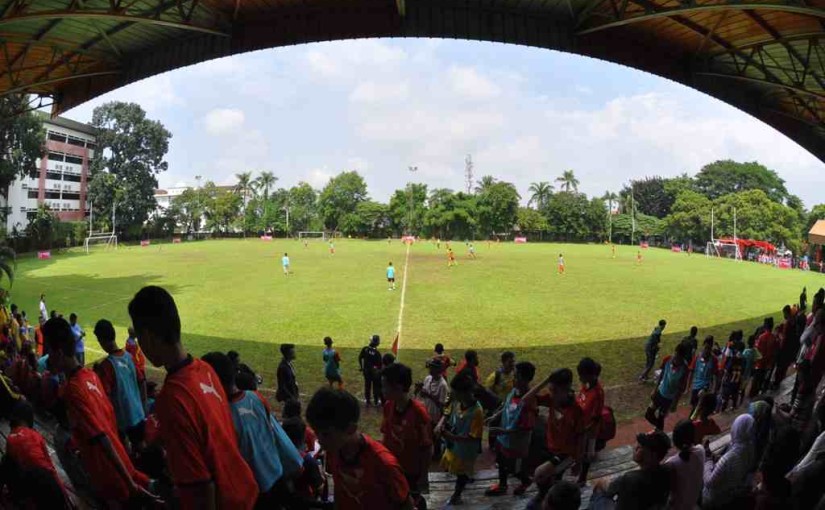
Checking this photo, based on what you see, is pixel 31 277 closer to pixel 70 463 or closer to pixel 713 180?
pixel 70 463

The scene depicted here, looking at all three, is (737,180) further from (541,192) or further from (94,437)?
(94,437)

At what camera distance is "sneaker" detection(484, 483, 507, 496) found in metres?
5.51

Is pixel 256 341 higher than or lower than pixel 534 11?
lower

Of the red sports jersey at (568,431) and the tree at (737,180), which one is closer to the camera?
the red sports jersey at (568,431)

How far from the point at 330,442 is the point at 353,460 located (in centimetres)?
19

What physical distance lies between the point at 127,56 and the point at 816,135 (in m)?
19.4

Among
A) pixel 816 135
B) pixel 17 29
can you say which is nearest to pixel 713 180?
pixel 816 135

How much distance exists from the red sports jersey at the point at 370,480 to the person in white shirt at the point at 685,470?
2.02 m

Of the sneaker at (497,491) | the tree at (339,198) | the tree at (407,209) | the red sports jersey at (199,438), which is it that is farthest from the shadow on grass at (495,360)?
the tree at (339,198)

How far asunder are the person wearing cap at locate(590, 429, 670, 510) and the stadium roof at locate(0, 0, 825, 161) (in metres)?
7.91

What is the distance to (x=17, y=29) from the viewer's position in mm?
10641

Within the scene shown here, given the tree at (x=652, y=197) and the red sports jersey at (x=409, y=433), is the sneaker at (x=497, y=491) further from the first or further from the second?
the tree at (x=652, y=197)

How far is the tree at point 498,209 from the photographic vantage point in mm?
81875

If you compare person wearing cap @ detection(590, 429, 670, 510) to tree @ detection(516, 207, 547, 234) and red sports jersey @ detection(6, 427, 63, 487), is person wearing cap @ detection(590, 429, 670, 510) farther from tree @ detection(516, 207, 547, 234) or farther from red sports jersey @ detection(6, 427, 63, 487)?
tree @ detection(516, 207, 547, 234)
